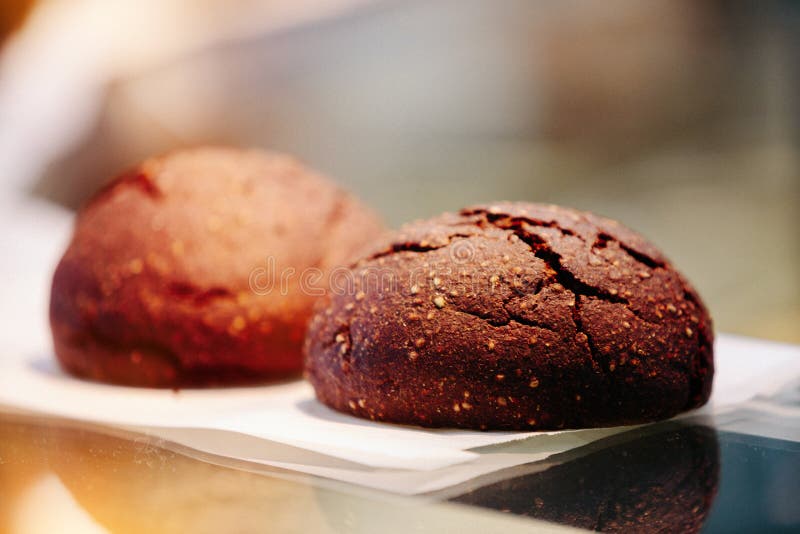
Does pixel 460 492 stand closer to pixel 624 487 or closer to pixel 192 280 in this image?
pixel 624 487

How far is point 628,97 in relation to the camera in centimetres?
323

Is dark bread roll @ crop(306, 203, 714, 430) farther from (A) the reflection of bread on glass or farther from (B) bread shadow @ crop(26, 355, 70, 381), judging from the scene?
(B) bread shadow @ crop(26, 355, 70, 381)

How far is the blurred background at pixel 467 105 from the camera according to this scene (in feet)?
9.57

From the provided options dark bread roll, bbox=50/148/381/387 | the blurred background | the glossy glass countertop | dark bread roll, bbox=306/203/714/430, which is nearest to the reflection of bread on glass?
the glossy glass countertop

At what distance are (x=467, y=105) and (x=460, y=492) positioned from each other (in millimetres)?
2459

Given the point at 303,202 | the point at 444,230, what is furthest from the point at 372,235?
the point at 444,230

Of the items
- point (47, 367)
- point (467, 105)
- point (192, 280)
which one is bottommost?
point (47, 367)

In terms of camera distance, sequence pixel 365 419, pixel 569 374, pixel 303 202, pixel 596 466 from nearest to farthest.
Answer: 1. pixel 596 466
2. pixel 569 374
3. pixel 365 419
4. pixel 303 202

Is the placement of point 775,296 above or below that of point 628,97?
below

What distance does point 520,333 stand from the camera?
5.24 feet

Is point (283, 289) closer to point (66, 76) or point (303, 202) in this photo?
point (303, 202)

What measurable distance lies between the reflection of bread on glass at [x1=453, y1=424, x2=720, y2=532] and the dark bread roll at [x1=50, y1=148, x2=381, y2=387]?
101 cm

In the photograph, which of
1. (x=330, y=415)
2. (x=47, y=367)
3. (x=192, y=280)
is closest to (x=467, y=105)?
(x=192, y=280)

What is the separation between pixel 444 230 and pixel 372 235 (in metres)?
0.77
